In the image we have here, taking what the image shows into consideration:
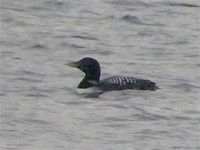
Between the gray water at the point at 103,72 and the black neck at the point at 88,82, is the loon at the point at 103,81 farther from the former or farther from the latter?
the gray water at the point at 103,72

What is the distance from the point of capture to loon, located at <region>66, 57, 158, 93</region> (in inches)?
679

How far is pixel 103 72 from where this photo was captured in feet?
61.7

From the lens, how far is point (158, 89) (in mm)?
17547

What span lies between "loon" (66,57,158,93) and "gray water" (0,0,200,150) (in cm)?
11

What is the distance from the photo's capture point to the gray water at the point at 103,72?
14.5 meters

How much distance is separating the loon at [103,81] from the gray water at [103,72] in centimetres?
11

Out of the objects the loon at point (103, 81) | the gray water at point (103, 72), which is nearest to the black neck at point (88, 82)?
the loon at point (103, 81)

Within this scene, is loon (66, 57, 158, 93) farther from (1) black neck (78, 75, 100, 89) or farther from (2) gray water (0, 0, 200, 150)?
(2) gray water (0, 0, 200, 150)

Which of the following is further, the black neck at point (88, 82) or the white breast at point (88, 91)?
the black neck at point (88, 82)

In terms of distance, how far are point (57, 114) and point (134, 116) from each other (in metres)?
0.97

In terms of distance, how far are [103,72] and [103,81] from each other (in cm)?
124

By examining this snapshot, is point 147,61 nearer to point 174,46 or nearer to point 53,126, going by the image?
point 174,46

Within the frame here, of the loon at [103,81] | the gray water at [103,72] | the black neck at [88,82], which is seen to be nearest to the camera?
the gray water at [103,72]

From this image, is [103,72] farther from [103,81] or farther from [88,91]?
[88,91]
